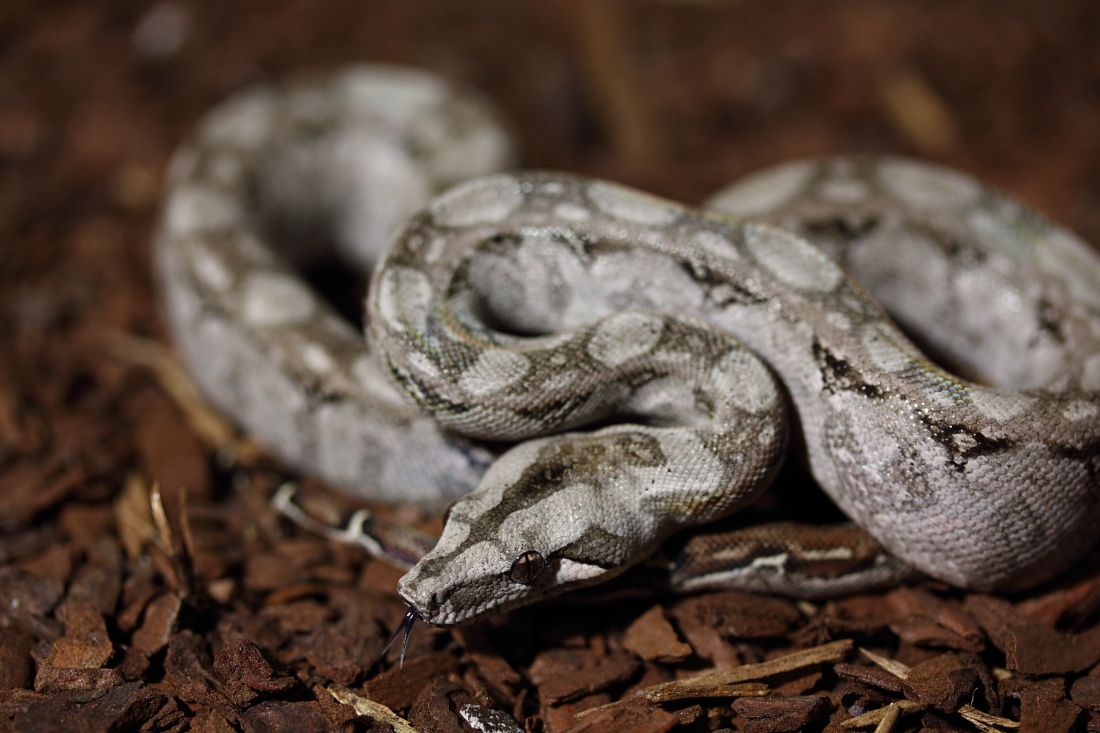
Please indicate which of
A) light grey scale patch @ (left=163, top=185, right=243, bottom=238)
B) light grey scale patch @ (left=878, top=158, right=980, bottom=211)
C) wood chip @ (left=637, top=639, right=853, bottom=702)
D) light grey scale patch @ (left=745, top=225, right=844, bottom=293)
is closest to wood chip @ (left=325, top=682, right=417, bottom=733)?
wood chip @ (left=637, top=639, right=853, bottom=702)

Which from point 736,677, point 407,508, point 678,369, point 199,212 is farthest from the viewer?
point 199,212

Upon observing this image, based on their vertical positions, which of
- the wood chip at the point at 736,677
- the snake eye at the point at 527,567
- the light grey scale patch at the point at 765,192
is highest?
the light grey scale patch at the point at 765,192

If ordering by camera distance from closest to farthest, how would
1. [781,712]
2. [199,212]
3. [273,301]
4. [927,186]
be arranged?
[781,712] < [273,301] < [927,186] < [199,212]

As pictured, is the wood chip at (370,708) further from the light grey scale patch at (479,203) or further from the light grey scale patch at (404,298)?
the light grey scale patch at (479,203)

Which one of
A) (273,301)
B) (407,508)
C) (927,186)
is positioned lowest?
(407,508)

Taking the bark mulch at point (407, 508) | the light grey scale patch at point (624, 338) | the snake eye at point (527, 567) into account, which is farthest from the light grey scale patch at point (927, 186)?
the snake eye at point (527, 567)

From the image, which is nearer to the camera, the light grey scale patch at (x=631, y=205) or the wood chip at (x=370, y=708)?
the wood chip at (x=370, y=708)

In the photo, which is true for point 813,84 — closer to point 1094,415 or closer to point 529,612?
point 1094,415

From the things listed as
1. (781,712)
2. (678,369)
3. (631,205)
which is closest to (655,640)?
(781,712)

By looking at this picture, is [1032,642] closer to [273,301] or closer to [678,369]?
[678,369]
